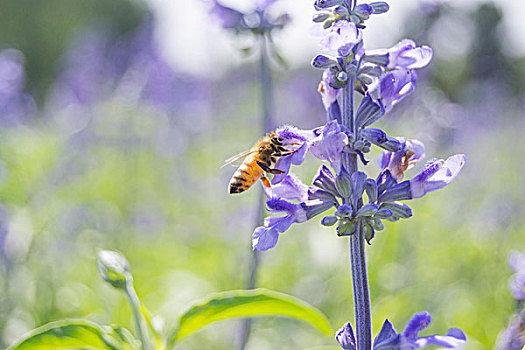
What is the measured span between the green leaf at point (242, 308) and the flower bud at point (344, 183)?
0.86 feet

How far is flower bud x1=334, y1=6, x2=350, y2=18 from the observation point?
106 centimetres

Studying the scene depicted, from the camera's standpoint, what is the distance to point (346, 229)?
3.37ft

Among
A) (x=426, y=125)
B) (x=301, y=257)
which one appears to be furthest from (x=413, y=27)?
(x=301, y=257)

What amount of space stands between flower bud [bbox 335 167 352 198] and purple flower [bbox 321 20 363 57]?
0.21 meters

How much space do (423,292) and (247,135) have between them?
670cm

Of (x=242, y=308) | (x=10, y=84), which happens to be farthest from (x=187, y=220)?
(x=242, y=308)

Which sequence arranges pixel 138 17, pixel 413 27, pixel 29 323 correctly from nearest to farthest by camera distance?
pixel 29 323
pixel 413 27
pixel 138 17

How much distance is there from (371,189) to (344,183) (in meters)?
0.06

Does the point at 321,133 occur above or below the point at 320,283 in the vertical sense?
Answer: above

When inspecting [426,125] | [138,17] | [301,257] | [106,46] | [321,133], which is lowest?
[301,257]

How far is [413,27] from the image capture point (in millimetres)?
5090

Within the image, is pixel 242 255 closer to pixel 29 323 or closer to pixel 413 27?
pixel 29 323

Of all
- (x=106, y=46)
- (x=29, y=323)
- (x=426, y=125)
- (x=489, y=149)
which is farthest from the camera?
(x=489, y=149)

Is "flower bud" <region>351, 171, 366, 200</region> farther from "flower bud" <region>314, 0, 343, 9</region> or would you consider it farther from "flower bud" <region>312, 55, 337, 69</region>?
"flower bud" <region>314, 0, 343, 9</region>
